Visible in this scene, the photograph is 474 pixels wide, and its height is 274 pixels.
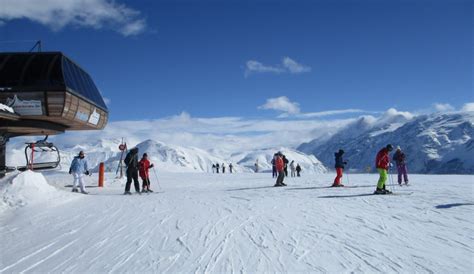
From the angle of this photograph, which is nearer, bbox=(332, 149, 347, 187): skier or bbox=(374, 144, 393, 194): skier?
bbox=(374, 144, 393, 194): skier

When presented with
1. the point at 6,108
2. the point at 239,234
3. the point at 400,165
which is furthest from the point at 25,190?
the point at 400,165

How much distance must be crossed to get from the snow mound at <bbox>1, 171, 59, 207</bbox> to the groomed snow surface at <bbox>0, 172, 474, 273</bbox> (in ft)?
0.10

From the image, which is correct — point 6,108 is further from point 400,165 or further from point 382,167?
point 400,165

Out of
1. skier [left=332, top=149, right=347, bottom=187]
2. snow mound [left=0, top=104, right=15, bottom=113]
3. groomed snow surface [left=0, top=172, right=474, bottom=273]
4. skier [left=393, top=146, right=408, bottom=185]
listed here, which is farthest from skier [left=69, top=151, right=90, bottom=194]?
skier [left=393, top=146, right=408, bottom=185]

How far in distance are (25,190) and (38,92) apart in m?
5.16

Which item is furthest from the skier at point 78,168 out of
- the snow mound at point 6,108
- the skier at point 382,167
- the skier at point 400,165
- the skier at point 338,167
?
the skier at point 400,165

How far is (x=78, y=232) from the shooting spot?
30.9 ft

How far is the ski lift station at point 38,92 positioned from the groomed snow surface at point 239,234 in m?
4.40

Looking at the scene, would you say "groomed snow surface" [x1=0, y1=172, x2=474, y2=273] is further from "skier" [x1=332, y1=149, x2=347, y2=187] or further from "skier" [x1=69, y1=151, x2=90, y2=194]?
"skier" [x1=332, y1=149, x2=347, y2=187]

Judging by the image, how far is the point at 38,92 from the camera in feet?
55.2

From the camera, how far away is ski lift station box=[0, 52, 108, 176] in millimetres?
16844

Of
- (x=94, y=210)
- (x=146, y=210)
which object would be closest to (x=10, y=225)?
(x=94, y=210)

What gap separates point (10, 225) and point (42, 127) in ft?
27.3

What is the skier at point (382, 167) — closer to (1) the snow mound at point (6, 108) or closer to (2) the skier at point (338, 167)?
(2) the skier at point (338, 167)
